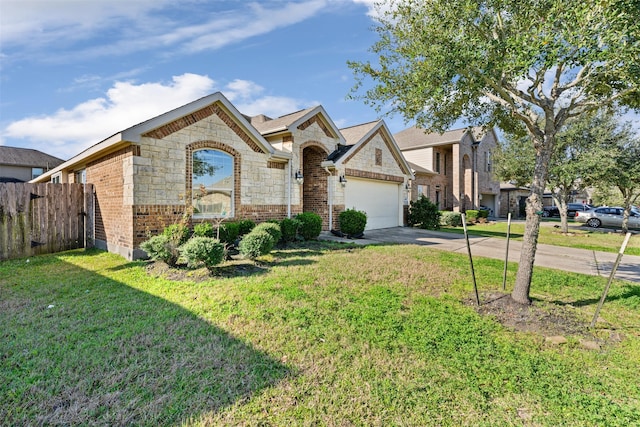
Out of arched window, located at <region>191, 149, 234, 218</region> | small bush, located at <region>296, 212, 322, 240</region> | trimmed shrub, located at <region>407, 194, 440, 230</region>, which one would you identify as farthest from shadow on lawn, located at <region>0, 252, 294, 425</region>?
trimmed shrub, located at <region>407, 194, 440, 230</region>

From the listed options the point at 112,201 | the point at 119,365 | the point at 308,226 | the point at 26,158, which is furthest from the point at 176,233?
the point at 26,158

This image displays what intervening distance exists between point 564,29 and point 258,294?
5.68 m

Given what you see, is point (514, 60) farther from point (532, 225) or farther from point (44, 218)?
point (44, 218)

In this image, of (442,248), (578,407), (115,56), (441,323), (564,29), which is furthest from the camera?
(442,248)

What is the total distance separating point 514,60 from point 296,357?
4.66 meters

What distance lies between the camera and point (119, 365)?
3.02m

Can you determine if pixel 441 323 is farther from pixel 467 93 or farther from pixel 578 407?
pixel 467 93

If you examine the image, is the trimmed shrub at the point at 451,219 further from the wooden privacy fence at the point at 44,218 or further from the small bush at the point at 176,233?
the wooden privacy fence at the point at 44,218

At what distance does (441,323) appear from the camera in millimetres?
4109

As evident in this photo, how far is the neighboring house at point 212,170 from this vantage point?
768cm

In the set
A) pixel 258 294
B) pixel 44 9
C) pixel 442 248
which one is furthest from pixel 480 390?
pixel 44 9

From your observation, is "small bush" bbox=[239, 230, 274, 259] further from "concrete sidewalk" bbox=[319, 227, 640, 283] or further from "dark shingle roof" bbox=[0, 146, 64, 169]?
"dark shingle roof" bbox=[0, 146, 64, 169]

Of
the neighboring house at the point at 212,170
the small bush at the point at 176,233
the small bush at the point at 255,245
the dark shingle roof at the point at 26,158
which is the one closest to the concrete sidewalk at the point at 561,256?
the neighboring house at the point at 212,170

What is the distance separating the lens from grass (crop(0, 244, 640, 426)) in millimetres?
2439
